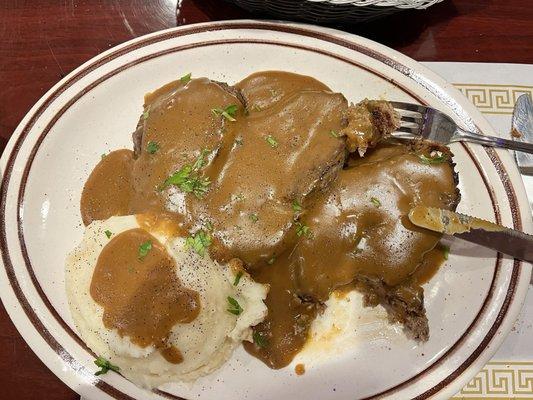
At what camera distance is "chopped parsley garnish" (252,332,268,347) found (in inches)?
114

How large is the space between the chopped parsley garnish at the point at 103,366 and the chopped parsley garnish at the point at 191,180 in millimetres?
977

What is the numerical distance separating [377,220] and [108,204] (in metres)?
1.51

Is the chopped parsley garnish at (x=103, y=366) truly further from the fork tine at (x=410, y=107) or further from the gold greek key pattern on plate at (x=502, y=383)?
the fork tine at (x=410, y=107)

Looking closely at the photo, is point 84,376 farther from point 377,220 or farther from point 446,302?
point 446,302

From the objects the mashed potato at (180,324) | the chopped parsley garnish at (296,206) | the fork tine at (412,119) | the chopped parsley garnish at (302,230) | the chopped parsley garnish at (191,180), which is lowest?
the mashed potato at (180,324)

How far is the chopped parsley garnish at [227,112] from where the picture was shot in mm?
2703

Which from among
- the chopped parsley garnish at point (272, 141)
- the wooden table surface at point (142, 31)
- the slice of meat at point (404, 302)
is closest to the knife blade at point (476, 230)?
the slice of meat at point (404, 302)

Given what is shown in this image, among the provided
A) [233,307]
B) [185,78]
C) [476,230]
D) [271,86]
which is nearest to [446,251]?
[476,230]

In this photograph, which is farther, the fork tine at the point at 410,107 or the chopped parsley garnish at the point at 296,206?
the fork tine at the point at 410,107

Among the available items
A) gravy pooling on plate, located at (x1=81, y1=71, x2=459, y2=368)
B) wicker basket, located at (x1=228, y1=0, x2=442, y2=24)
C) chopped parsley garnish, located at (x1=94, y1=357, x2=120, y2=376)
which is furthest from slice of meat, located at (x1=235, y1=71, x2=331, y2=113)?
chopped parsley garnish, located at (x1=94, y1=357, x2=120, y2=376)

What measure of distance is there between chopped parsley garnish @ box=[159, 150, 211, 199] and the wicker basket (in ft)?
3.52

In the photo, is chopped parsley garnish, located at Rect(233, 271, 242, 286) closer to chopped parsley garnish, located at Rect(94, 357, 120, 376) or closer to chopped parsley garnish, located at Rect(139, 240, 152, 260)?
chopped parsley garnish, located at Rect(139, 240, 152, 260)

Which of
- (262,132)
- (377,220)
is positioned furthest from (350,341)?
(262,132)

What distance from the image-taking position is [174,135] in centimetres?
268
